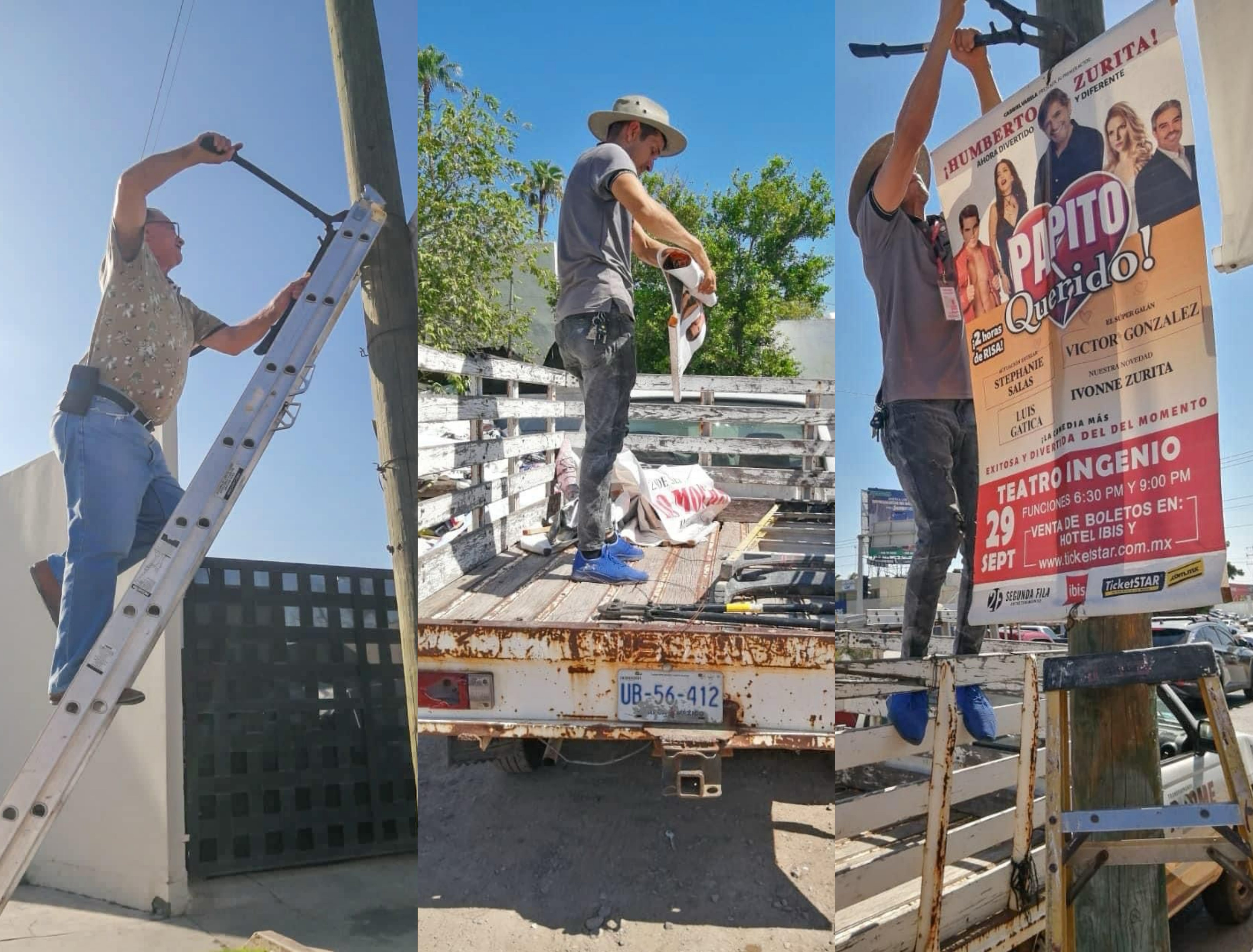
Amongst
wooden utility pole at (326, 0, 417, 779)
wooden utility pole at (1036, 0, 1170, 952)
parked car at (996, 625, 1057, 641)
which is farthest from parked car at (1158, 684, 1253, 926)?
wooden utility pole at (326, 0, 417, 779)

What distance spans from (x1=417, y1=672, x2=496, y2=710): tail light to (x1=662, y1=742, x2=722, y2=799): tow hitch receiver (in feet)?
1.23

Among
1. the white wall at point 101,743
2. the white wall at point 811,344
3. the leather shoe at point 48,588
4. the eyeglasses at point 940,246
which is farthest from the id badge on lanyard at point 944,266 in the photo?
the leather shoe at point 48,588

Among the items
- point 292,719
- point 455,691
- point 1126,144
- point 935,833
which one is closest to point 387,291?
point 455,691

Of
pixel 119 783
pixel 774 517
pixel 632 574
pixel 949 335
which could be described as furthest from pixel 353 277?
pixel 949 335

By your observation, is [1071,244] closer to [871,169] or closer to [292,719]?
[871,169]

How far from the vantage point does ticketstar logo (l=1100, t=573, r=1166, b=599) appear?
1.65 metres

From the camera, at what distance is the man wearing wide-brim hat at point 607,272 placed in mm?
1568

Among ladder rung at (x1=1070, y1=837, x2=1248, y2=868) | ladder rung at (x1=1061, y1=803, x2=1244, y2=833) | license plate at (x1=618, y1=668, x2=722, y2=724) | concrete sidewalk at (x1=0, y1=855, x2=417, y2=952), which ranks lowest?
concrete sidewalk at (x1=0, y1=855, x2=417, y2=952)

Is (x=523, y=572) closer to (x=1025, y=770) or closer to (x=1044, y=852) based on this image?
(x=1025, y=770)

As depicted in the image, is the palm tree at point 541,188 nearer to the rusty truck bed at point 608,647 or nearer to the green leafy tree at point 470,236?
the green leafy tree at point 470,236

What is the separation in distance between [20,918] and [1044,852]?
2.07 meters

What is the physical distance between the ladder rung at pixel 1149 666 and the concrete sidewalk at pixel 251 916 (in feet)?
4.73

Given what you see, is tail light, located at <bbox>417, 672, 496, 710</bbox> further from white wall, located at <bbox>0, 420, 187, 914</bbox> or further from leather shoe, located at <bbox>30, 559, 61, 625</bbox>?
leather shoe, located at <bbox>30, 559, 61, 625</bbox>

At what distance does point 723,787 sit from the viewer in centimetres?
204
